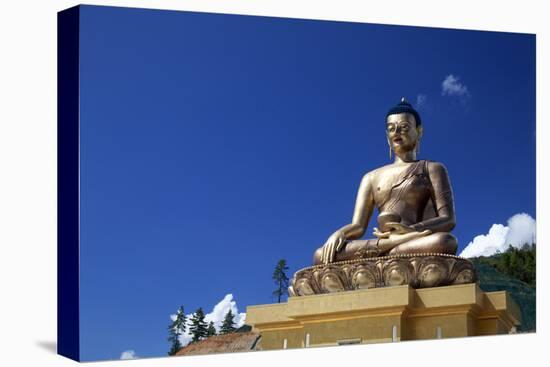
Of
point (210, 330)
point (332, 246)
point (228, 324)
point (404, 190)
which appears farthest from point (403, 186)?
point (210, 330)

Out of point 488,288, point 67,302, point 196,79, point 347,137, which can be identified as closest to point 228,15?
point 196,79

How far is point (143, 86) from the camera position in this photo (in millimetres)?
11656

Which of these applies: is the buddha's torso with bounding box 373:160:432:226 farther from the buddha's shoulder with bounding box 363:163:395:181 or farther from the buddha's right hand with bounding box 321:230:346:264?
the buddha's right hand with bounding box 321:230:346:264

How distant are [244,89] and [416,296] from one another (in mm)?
2648

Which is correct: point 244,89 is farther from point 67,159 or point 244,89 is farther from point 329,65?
point 67,159

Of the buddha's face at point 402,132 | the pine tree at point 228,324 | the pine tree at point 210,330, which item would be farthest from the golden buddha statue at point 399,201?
the pine tree at point 210,330

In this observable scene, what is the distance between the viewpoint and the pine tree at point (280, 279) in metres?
12.7

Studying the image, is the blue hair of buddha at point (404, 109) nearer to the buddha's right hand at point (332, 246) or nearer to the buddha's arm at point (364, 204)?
the buddha's arm at point (364, 204)

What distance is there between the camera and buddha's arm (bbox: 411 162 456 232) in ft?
42.2

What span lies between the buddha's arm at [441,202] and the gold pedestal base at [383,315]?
0.89m

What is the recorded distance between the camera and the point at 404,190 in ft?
43.0

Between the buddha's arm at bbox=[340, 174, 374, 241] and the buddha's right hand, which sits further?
the buddha's arm at bbox=[340, 174, 374, 241]

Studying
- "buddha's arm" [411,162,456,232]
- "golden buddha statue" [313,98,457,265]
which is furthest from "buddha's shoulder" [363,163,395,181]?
"buddha's arm" [411,162,456,232]

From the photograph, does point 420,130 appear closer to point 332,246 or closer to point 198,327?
point 332,246
